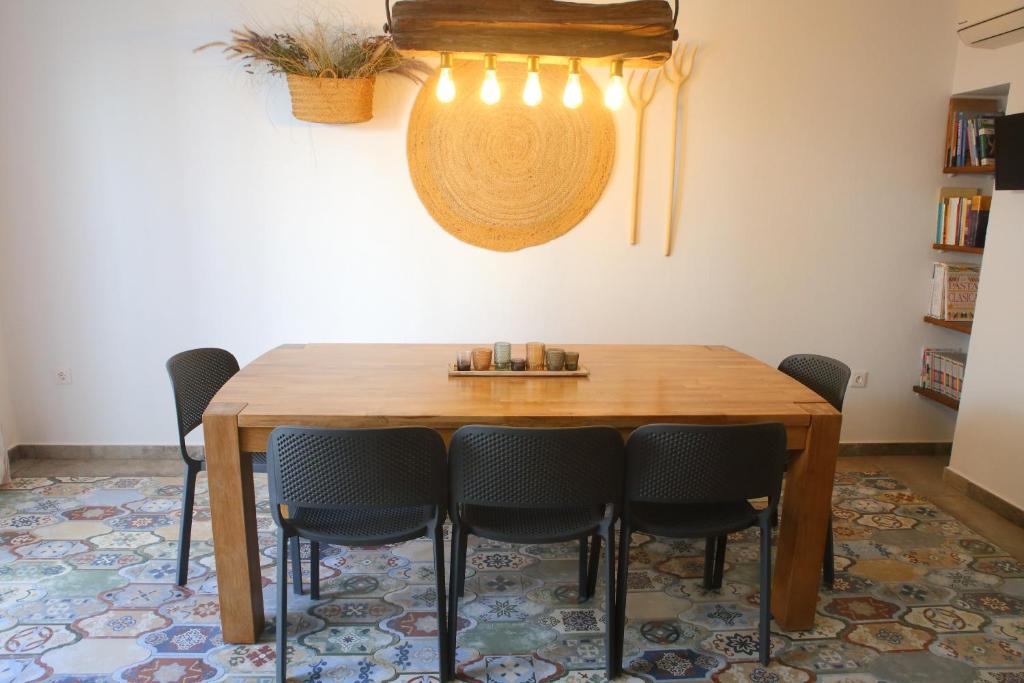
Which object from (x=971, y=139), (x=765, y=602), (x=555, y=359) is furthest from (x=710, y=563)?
(x=971, y=139)

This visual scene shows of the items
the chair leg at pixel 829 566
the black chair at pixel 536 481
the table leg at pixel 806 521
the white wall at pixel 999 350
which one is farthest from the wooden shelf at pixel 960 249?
the black chair at pixel 536 481

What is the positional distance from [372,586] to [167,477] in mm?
1542

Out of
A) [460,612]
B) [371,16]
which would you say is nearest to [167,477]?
[460,612]

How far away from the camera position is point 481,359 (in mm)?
2516

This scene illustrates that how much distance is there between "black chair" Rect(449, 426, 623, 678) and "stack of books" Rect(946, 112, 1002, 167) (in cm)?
284

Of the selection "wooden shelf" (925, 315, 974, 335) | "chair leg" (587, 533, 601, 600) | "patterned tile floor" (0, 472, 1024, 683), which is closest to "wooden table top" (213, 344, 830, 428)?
"chair leg" (587, 533, 601, 600)

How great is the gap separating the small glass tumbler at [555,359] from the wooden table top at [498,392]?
87mm

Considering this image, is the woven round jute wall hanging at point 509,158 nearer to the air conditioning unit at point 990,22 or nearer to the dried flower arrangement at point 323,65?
the dried flower arrangement at point 323,65

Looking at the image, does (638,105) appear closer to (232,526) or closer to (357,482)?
(357,482)

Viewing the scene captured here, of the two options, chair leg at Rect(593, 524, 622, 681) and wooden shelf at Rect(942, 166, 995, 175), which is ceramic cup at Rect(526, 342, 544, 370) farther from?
wooden shelf at Rect(942, 166, 995, 175)

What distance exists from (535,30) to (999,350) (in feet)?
8.60

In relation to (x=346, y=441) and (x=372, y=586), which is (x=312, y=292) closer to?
(x=372, y=586)

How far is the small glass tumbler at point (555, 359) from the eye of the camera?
2527 mm

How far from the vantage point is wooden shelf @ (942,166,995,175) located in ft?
11.1
